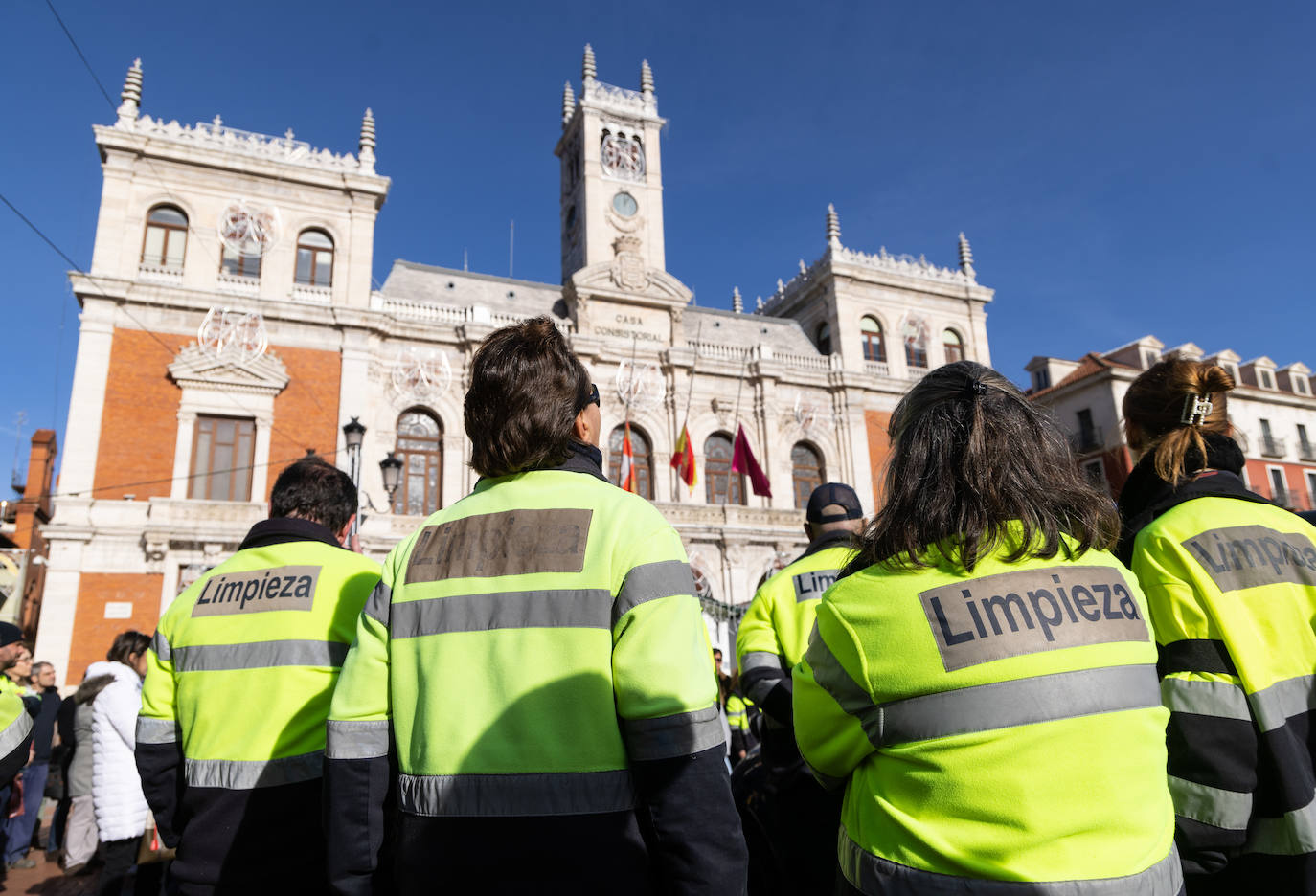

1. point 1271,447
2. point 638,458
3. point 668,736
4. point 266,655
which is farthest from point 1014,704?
point 1271,447

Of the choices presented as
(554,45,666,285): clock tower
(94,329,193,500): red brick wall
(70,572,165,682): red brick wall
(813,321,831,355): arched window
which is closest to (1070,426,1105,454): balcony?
(813,321,831,355): arched window

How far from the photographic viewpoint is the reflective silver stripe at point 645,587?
6.11 feet

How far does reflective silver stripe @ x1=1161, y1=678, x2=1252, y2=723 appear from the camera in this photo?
2.04 m

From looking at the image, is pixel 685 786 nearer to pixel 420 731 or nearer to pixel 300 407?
pixel 420 731

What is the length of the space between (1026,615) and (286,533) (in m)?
2.54

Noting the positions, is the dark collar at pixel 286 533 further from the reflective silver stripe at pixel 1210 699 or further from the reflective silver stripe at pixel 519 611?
the reflective silver stripe at pixel 1210 699

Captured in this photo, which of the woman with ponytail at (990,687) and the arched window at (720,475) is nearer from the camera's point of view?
the woman with ponytail at (990,687)

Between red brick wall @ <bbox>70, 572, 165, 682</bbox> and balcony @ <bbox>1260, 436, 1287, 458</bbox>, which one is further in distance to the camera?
balcony @ <bbox>1260, 436, 1287, 458</bbox>

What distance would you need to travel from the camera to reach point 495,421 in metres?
2.15

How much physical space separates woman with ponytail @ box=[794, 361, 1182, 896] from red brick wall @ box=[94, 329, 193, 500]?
18.9 meters

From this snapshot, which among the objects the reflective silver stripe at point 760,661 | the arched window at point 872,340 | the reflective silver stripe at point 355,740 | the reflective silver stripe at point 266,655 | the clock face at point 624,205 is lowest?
the reflective silver stripe at point 355,740

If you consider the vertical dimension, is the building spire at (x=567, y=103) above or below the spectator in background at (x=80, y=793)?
above

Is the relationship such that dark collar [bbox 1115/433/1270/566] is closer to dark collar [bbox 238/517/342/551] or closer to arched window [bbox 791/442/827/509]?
dark collar [bbox 238/517/342/551]

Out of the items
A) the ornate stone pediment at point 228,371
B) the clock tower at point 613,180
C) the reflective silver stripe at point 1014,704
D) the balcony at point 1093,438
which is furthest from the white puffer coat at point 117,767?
the balcony at point 1093,438
